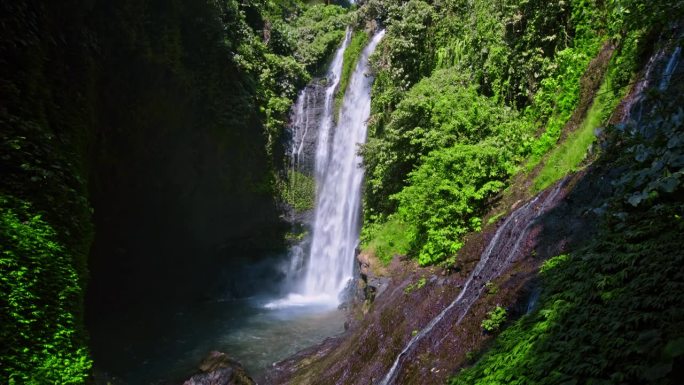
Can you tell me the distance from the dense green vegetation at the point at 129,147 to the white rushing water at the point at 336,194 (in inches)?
47.7

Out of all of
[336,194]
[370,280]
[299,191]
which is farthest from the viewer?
[299,191]

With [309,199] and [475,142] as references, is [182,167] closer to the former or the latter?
[309,199]

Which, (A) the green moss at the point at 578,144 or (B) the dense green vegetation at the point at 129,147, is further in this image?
Answer: (A) the green moss at the point at 578,144

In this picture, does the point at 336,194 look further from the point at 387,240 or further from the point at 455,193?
the point at 455,193

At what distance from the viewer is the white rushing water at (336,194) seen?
54.3ft

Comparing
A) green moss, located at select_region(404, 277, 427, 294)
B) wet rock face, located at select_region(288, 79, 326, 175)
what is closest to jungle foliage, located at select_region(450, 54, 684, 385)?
green moss, located at select_region(404, 277, 427, 294)

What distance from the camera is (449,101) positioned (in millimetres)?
10633

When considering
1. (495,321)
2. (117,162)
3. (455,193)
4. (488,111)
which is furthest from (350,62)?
(495,321)

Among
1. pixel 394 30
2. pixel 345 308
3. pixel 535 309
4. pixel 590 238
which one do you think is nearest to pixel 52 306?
pixel 535 309

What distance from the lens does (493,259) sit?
21.6 ft

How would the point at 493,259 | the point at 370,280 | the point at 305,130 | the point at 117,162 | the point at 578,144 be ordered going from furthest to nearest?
the point at 305,130, the point at 117,162, the point at 370,280, the point at 578,144, the point at 493,259

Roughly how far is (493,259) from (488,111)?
4.54 meters

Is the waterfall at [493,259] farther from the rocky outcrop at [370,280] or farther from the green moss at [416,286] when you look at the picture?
the rocky outcrop at [370,280]

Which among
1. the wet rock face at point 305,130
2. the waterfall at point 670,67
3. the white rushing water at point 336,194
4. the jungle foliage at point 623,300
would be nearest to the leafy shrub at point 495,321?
the jungle foliage at point 623,300
